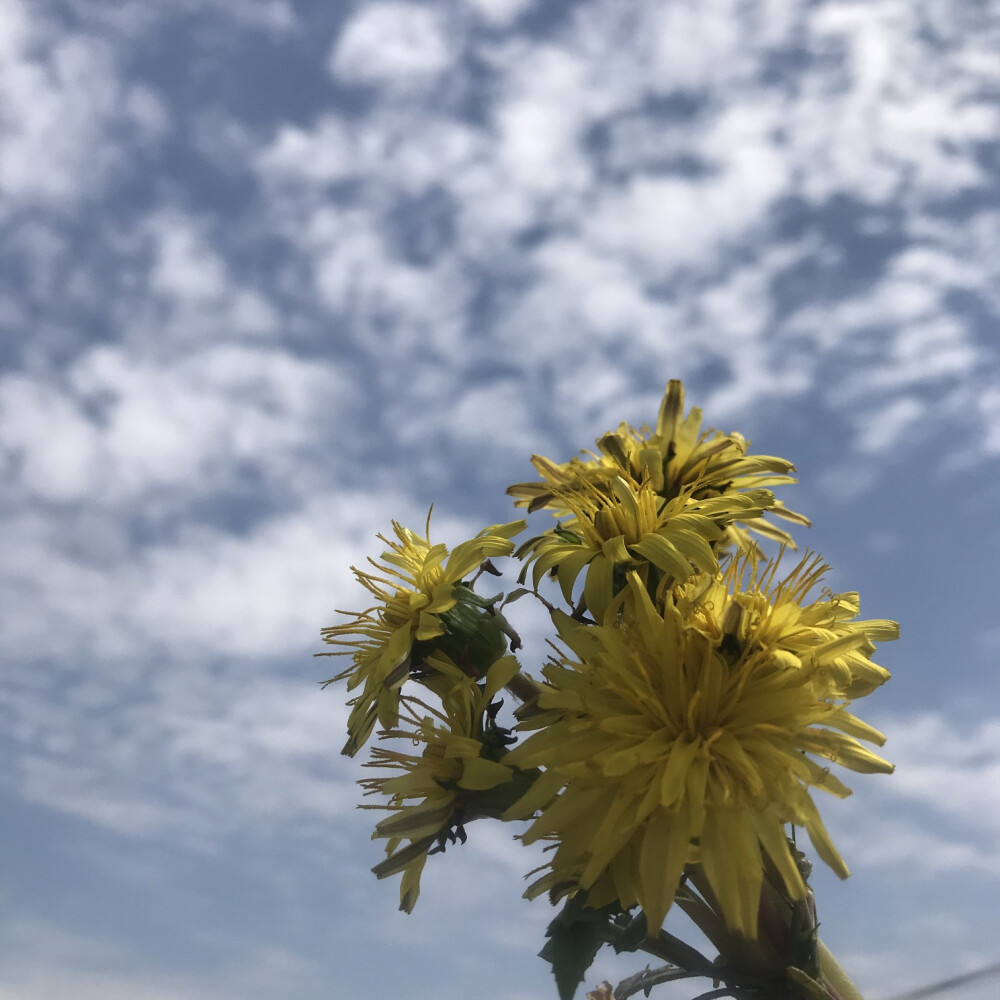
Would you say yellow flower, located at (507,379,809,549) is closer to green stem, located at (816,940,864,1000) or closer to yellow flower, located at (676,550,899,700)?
yellow flower, located at (676,550,899,700)

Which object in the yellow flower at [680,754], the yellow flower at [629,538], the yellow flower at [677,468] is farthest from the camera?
the yellow flower at [677,468]

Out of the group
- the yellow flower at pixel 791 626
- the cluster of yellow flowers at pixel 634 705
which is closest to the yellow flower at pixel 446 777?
the cluster of yellow flowers at pixel 634 705

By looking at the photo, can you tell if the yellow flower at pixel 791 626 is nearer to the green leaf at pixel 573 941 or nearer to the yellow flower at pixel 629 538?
the yellow flower at pixel 629 538

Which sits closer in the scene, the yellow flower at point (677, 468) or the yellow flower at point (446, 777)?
the yellow flower at point (446, 777)

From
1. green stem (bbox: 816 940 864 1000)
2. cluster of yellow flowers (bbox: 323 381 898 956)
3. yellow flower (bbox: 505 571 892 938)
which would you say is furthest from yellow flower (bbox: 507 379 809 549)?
green stem (bbox: 816 940 864 1000)

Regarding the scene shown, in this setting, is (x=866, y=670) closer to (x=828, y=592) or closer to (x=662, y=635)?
(x=828, y=592)

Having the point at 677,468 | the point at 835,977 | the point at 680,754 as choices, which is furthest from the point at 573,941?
the point at 677,468

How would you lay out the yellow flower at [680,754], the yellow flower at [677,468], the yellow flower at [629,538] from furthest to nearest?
the yellow flower at [677,468]
the yellow flower at [629,538]
the yellow flower at [680,754]
